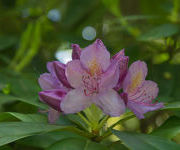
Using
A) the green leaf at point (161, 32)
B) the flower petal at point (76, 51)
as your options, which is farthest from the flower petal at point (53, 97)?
the green leaf at point (161, 32)

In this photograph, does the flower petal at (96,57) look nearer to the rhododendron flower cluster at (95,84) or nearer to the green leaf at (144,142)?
the rhododendron flower cluster at (95,84)

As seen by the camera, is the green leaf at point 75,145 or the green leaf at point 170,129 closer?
the green leaf at point 75,145

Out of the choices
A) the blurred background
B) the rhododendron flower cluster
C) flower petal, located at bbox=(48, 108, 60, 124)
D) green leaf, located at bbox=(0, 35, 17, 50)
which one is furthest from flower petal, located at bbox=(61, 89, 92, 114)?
green leaf, located at bbox=(0, 35, 17, 50)

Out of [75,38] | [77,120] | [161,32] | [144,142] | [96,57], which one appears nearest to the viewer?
[144,142]

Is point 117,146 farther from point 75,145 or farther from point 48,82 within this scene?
point 48,82

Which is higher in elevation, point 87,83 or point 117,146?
point 87,83

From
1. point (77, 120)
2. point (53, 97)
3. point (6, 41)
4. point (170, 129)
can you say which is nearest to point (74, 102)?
point (53, 97)
